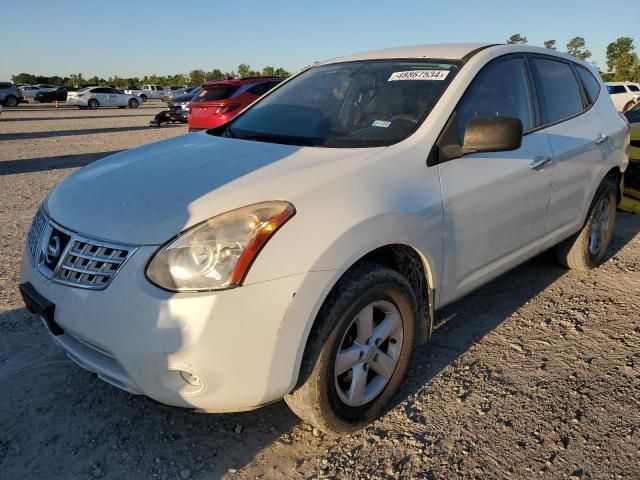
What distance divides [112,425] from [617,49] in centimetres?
5767

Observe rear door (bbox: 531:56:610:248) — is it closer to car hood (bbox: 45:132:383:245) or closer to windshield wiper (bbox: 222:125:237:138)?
car hood (bbox: 45:132:383:245)

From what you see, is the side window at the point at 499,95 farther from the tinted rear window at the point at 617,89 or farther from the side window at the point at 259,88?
the tinted rear window at the point at 617,89

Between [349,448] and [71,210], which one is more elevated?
[71,210]

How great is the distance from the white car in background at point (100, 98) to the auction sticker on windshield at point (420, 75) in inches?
1585

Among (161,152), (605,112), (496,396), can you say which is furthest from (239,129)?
(605,112)

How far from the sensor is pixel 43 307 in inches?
85.4

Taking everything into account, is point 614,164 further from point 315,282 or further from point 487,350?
point 315,282

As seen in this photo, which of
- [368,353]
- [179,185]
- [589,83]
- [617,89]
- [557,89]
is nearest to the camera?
[179,185]

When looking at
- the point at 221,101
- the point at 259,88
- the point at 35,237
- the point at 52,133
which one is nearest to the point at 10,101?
the point at 52,133

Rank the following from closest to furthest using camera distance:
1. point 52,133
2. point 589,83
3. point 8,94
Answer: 1. point 589,83
2. point 52,133
3. point 8,94

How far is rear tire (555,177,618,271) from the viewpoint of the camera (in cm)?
420

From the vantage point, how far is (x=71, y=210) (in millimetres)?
2299

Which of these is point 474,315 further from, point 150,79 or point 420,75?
point 150,79

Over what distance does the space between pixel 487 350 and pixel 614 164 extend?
2089 millimetres
